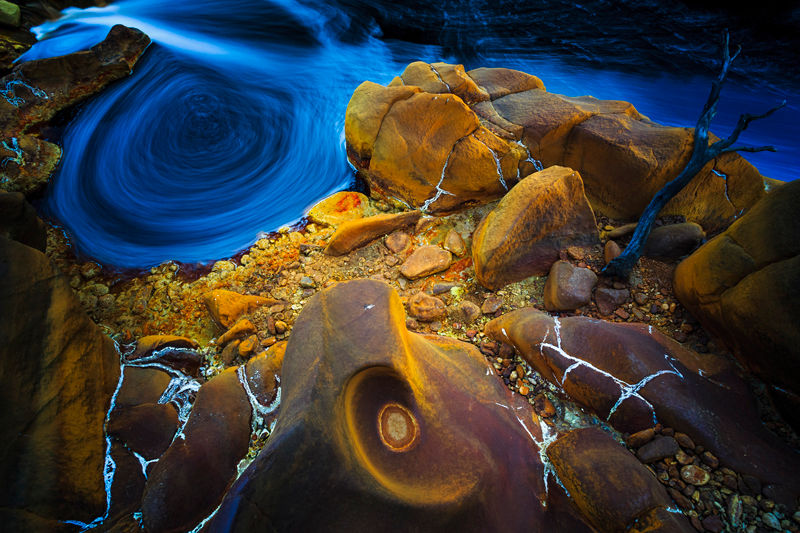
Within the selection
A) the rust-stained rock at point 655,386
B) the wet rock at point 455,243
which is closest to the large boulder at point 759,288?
the rust-stained rock at point 655,386

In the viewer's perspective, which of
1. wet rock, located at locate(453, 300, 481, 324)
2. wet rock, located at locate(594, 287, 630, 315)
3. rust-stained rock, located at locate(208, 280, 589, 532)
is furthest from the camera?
wet rock, located at locate(453, 300, 481, 324)

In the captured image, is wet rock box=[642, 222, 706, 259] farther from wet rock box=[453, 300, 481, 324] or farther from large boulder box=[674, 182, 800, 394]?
wet rock box=[453, 300, 481, 324]

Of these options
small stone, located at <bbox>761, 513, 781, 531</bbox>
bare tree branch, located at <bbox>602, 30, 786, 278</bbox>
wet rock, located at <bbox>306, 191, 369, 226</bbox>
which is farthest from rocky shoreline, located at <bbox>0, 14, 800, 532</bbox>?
wet rock, located at <bbox>306, 191, 369, 226</bbox>

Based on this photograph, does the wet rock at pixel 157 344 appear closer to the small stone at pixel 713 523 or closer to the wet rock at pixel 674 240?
the small stone at pixel 713 523

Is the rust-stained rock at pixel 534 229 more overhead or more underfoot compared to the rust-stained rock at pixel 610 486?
more overhead

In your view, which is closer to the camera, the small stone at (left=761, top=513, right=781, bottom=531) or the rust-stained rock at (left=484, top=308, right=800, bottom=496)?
the small stone at (left=761, top=513, right=781, bottom=531)

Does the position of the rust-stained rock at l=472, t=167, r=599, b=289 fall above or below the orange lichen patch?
above

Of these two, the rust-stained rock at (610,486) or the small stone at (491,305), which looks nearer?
the rust-stained rock at (610,486)

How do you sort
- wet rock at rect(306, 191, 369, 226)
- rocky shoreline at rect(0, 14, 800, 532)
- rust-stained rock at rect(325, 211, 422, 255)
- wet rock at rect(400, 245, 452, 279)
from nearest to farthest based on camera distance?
rocky shoreline at rect(0, 14, 800, 532)
wet rock at rect(400, 245, 452, 279)
rust-stained rock at rect(325, 211, 422, 255)
wet rock at rect(306, 191, 369, 226)
